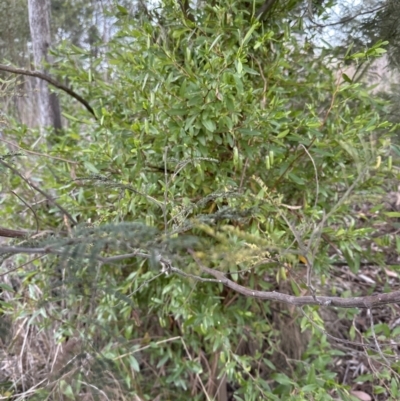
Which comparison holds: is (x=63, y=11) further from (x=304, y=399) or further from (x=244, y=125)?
(x=304, y=399)

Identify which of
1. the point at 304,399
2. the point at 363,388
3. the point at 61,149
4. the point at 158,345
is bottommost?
the point at 363,388

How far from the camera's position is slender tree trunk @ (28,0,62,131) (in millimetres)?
1998

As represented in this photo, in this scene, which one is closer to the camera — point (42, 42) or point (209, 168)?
point (209, 168)

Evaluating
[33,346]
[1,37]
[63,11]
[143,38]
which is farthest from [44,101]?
[33,346]

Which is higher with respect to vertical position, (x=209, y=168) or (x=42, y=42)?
(x=42, y=42)

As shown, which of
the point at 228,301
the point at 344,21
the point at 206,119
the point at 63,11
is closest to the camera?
the point at 206,119

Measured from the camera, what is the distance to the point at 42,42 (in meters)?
2.05

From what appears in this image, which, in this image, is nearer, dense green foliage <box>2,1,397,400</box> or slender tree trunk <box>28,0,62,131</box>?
dense green foliage <box>2,1,397,400</box>

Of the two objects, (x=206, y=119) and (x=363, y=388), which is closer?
(x=206, y=119)

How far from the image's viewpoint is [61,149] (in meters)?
1.64

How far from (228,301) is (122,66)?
1.01 metres

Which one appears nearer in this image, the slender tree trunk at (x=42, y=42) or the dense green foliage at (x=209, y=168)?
the dense green foliage at (x=209, y=168)

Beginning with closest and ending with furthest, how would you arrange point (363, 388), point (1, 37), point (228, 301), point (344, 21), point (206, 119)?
point (206, 119) → point (344, 21) → point (228, 301) → point (363, 388) → point (1, 37)

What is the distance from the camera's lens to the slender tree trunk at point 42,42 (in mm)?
1998
